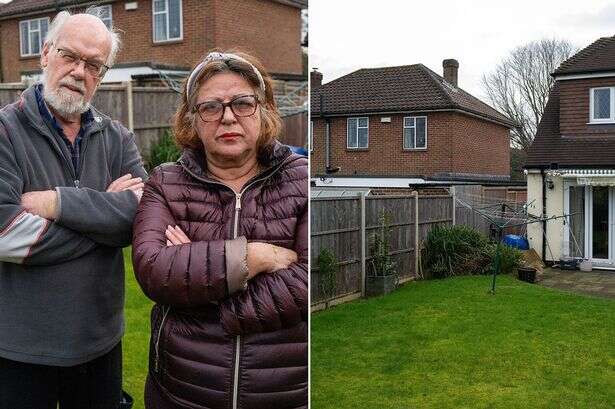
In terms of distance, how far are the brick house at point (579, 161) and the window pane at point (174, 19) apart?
90cm

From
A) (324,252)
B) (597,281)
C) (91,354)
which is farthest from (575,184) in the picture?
(91,354)

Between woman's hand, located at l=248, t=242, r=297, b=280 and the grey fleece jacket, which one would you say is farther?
the grey fleece jacket

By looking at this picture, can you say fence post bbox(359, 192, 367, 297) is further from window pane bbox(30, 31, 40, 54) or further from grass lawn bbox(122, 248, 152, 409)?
grass lawn bbox(122, 248, 152, 409)

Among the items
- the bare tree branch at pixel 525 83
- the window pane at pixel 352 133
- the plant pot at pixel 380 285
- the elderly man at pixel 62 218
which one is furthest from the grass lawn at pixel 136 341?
the bare tree branch at pixel 525 83

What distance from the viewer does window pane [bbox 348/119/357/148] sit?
1521mm

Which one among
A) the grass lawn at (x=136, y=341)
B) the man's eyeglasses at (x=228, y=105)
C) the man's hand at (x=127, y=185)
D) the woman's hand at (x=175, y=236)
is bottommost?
the grass lawn at (x=136, y=341)

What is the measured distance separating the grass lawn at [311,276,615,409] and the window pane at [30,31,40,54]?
2.98ft

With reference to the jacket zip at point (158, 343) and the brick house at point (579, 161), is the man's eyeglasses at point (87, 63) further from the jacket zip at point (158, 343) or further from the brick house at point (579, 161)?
the brick house at point (579, 161)

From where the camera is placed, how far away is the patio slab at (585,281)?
1436mm

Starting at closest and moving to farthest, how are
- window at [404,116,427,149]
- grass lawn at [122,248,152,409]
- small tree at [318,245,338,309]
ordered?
1. window at [404,116,427,149]
2. small tree at [318,245,338,309]
3. grass lawn at [122,248,152,409]

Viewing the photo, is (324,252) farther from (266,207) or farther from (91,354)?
(91,354)

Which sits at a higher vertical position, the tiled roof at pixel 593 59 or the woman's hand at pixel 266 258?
the tiled roof at pixel 593 59

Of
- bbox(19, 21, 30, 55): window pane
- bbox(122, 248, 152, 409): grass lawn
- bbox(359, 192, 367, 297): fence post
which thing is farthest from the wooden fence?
bbox(122, 248, 152, 409): grass lawn

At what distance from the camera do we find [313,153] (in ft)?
5.15
